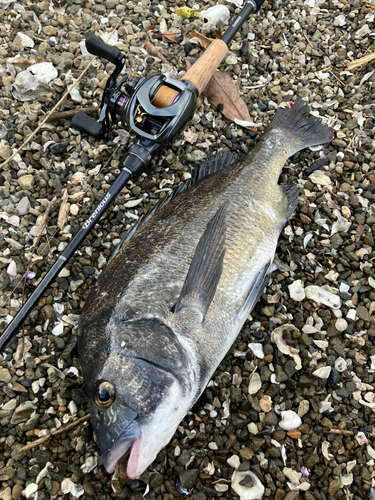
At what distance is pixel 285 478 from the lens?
94.7 inches

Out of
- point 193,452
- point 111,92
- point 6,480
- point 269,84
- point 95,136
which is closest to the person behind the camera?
point 6,480

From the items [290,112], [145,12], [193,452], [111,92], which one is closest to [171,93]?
[111,92]

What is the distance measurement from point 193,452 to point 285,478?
62 centimetres

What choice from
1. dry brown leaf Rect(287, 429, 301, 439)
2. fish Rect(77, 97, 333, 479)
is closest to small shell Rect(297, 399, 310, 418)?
dry brown leaf Rect(287, 429, 301, 439)

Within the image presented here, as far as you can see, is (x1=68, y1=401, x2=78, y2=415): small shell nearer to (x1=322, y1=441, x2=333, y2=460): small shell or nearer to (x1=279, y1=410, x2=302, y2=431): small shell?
(x1=279, y1=410, x2=302, y2=431): small shell

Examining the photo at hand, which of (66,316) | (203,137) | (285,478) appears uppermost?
(203,137)

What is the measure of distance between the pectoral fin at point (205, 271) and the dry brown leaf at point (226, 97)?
1.59 meters

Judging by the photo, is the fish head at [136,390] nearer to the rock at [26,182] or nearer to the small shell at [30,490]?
the small shell at [30,490]

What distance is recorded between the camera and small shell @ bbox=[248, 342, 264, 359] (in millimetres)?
2691

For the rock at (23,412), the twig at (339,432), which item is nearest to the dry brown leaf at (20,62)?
the rock at (23,412)

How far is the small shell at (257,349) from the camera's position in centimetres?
269

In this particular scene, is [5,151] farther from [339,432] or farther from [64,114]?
[339,432]

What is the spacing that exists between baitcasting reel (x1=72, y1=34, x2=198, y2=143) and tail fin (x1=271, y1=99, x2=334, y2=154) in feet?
→ 3.09

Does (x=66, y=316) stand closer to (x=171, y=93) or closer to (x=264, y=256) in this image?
(x=264, y=256)
